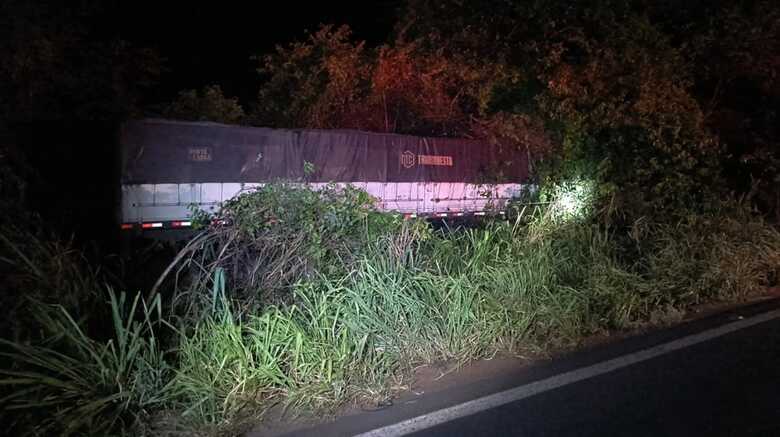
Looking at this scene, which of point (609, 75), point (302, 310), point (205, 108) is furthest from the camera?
point (205, 108)

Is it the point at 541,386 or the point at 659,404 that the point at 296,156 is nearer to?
the point at 541,386

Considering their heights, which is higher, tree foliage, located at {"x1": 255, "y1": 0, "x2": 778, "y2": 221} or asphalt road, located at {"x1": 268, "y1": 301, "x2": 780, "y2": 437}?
tree foliage, located at {"x1": 255, "y1": 0, "x2": 778, "y2": 221}

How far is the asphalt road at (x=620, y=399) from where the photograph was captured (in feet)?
15.2

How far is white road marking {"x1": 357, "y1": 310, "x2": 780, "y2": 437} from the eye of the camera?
4703 millimetres

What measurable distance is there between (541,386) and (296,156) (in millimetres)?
7797

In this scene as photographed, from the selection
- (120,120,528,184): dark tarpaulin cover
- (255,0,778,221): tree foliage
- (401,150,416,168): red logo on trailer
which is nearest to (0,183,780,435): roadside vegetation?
(255,0,778,221): tree foliage

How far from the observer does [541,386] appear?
17.9 ft

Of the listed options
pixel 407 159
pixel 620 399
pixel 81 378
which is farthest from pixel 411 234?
pixel 407 159

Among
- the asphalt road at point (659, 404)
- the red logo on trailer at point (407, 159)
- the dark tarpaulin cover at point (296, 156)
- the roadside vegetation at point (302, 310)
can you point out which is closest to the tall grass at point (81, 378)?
the roadside vegetation at point (302, 310)

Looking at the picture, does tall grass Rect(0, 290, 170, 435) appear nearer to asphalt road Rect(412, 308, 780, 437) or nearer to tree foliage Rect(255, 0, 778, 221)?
asphalt road Rect(412, 308, 780, 437)

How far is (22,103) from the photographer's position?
8805mm

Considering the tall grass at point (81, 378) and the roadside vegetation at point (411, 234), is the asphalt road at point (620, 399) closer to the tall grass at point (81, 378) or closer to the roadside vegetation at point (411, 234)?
the roadside vegetation at point (411, 234)

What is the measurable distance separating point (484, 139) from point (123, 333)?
1157 centimetres

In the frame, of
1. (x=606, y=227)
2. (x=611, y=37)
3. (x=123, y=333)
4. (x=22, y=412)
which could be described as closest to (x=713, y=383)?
(x=606, y=227)
